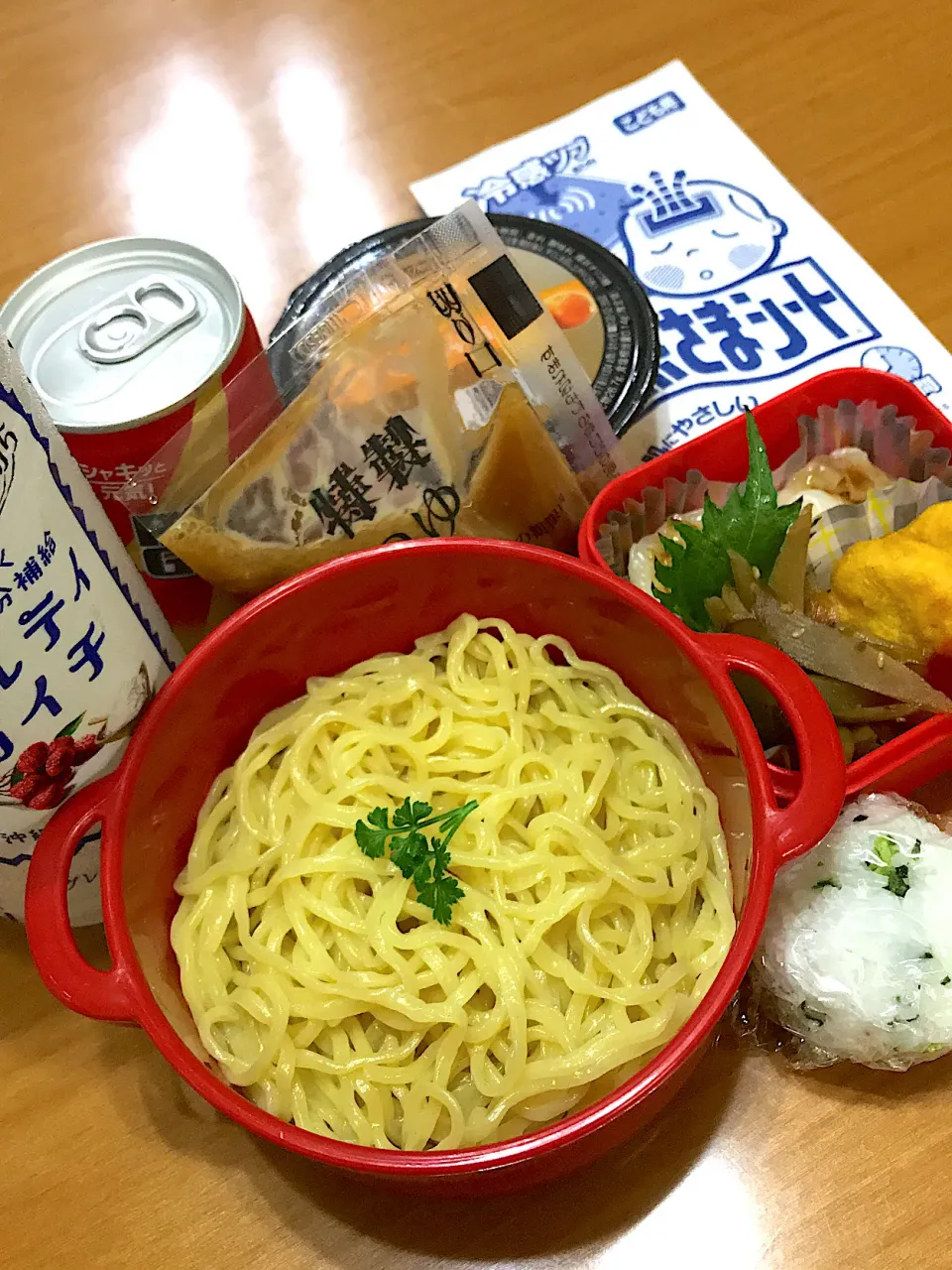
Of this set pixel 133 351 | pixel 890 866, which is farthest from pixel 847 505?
pixel 133 351

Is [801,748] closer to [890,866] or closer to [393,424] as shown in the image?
[890,866]

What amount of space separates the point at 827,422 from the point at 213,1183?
691mm

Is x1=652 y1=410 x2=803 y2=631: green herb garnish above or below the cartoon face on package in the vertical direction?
below

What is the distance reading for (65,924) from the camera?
0.55 metres

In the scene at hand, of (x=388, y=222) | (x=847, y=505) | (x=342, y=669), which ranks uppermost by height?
(x=388, y=222)

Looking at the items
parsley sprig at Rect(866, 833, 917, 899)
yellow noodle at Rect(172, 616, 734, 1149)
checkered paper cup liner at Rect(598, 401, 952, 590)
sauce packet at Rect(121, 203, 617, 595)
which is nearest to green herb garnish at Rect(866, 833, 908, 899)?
parsley sprig at Rect(866, 833, 917, 899)

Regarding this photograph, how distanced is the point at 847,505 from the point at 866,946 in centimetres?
33

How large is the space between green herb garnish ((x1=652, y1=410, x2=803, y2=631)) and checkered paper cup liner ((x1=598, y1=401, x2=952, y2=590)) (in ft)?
0.25

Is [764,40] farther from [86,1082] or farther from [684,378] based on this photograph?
[86,1082]

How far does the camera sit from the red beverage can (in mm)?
681

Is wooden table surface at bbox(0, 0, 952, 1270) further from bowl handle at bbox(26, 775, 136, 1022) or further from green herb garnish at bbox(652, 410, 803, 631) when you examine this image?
green herb garnish at bbox(652, 410, 803, 631)

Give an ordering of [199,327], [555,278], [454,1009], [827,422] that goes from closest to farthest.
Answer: [454,1009]
[199,327]
[827,422]
[555,278]

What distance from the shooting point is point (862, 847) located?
26.2 inches

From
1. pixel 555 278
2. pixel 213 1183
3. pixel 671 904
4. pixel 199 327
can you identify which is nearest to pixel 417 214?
pixel 555 278
